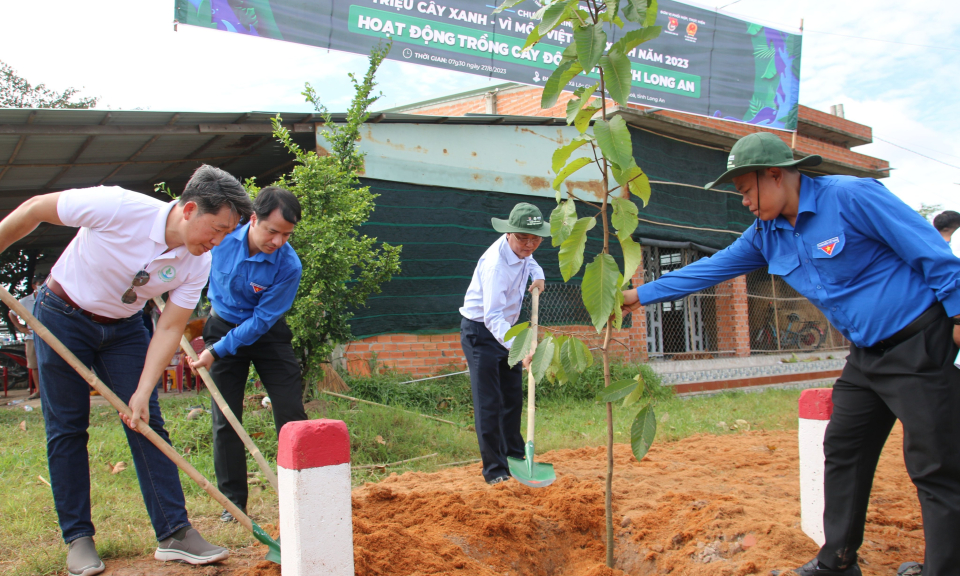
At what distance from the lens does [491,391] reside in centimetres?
390

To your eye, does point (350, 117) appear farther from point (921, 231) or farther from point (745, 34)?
point (745, 34)

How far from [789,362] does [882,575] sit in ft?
28.6

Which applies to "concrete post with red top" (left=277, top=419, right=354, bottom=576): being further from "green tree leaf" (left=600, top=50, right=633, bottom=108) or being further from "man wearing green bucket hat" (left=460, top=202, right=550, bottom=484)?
"man wearing green bucket hat" (left=460, top=202, right=550, bottom=484)

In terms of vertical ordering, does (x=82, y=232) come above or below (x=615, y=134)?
below

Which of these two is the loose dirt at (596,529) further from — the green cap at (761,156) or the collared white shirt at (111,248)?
the green cap at (761,156)

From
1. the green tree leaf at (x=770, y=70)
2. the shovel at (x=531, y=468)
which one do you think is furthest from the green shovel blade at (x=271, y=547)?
the green tree leaf at (x=770, y=70)

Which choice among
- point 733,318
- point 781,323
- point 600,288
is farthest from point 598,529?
point 781,323

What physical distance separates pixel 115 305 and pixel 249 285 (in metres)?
0.75

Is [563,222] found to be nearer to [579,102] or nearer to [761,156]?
[579,102]

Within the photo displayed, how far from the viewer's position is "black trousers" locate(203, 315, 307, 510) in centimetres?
323

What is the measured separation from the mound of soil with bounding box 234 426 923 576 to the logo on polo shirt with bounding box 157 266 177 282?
1.26 metres

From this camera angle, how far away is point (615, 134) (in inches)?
83.1

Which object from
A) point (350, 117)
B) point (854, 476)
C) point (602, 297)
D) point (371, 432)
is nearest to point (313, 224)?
point (350, 117)

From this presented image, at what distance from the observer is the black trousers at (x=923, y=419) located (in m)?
2.03
